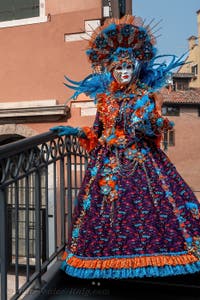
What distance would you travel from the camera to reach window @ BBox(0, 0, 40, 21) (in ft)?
18.1

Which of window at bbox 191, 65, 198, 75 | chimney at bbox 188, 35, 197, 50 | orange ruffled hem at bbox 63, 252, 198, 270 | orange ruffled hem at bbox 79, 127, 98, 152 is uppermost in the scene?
chimney at bbox 188, 35, 197, 50

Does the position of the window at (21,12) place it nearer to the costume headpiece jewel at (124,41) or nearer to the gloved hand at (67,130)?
the costume headpiece jewel at (124,41)

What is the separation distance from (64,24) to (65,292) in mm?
4394

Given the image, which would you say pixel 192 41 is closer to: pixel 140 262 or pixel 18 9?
pixel 18 9

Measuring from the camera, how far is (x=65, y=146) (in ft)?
8.29

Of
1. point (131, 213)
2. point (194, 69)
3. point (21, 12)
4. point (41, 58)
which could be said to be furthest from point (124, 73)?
point (194, 69)

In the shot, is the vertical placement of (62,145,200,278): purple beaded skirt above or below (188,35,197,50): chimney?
below

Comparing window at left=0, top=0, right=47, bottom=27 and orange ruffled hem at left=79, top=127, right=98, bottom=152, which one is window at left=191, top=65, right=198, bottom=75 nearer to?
window at left=0, top=0, right=47, bottom=27

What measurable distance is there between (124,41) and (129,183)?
1114 millimetres

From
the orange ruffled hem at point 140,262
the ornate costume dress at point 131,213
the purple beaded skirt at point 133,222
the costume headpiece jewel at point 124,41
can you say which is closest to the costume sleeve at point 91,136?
the ornate costume dress at point 131,213

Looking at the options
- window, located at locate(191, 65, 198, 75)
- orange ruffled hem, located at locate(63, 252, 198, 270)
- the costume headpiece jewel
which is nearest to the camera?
orange ruffled hem, located at locate(63, 252, 198, 270)

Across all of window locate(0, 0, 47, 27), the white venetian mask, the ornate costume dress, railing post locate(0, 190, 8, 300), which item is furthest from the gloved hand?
window locate(0, 0, 47, 27)

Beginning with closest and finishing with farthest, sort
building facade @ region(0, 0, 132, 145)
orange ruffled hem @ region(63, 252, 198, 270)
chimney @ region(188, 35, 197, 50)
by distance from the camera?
orange ruffled hem @ region(63, 252, 198, 270)
building facade @ region(0, 0, 132, 145)
chimney @ region(188, 35, 197, 50)

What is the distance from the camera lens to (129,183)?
2.12 meters
